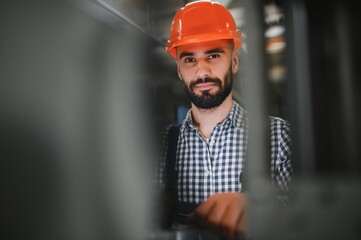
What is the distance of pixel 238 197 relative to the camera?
0.86 meters

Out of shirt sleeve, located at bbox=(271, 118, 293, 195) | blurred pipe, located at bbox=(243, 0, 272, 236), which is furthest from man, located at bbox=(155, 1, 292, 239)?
blurred pipe, located at bbox=(243, 0, 272, 236)

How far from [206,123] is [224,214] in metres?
0.29

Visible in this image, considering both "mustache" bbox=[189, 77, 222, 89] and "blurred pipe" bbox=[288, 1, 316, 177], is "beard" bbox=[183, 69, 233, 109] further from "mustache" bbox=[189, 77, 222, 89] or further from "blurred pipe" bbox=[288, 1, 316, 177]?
"blurred pipe" bbox=[288, 1, 316, 177]

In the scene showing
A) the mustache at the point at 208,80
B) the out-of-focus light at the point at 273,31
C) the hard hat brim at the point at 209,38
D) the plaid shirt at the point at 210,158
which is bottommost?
the plaid shirt at the point at 210,158

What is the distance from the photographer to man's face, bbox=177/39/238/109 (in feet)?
2.93

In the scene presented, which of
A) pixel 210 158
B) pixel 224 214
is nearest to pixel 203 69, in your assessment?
pixel 210 158

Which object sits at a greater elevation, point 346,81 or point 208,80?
point 208,80

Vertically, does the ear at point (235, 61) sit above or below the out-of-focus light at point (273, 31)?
above

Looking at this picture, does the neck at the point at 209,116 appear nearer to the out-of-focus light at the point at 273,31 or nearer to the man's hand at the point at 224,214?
the man's hand at the point at 224,214

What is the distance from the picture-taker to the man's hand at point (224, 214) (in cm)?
73

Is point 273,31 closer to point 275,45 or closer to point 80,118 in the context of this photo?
point 275,45

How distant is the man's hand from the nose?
344 mm

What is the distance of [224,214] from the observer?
789 mm

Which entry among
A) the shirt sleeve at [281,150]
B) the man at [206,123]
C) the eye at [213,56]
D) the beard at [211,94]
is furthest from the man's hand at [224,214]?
the eye at [213,56]
